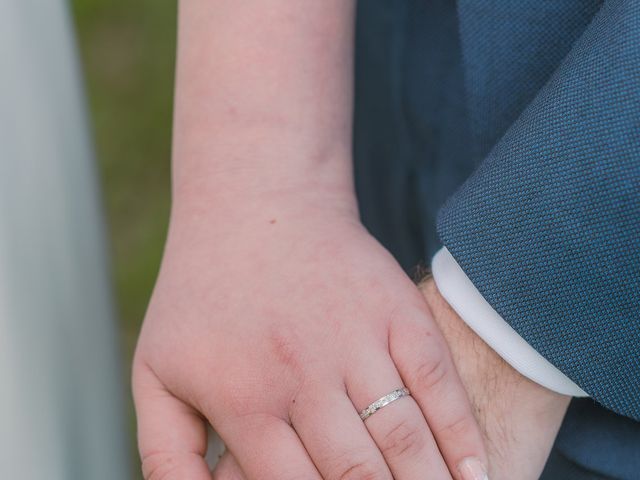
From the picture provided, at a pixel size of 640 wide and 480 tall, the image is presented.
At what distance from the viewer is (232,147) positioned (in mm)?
797

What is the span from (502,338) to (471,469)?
11 centimetres

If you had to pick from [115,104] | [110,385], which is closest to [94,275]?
[110,385]

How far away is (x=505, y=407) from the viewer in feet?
2.35

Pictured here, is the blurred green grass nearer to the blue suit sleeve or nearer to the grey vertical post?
the grey vertical post

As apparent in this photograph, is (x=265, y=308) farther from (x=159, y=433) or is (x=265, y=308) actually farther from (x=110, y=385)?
(x=110, y=385)

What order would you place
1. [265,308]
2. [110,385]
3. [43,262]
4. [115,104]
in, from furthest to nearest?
[115,104]
[110,385]
[43,262]
[265,308]

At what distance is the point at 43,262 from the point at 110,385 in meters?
0.22

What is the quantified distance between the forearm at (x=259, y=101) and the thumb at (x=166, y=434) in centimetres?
18

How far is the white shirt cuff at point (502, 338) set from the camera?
69 centimetres

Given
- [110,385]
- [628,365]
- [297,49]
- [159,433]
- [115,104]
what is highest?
[297,49]

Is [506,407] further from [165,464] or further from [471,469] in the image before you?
[165,464]

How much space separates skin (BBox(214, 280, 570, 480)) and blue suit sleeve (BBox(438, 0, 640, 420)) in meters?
0.07

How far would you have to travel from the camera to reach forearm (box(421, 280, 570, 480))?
28.0 inches

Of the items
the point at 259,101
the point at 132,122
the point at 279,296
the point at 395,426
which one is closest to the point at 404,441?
the point at 395,426
